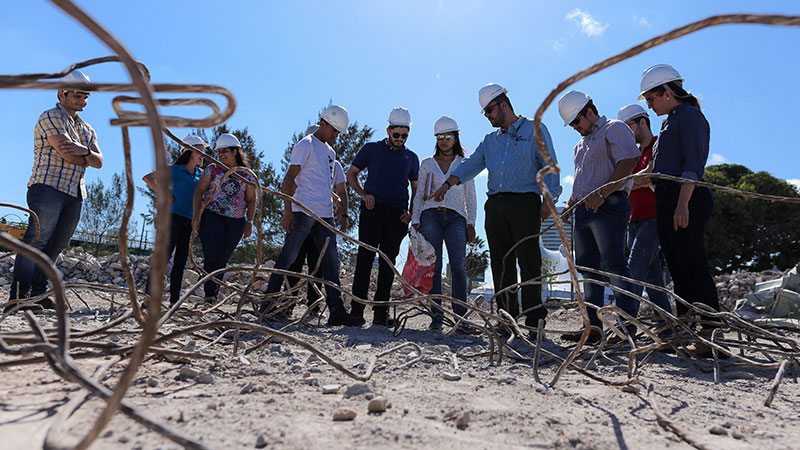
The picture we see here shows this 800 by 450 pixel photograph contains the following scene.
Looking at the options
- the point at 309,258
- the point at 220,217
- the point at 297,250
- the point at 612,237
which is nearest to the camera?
the point at 612,237

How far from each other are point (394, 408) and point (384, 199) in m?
2.75

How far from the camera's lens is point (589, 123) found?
9.94ft

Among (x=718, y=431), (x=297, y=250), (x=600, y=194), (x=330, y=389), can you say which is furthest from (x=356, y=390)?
(x=297, y=250)

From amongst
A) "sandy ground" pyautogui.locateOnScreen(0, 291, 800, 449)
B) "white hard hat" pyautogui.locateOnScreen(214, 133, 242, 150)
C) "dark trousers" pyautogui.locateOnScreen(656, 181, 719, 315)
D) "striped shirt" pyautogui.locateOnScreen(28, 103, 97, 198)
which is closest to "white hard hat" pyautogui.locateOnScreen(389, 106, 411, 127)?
"white hard hat" pyautogui.locateOnScreen(214, 133, 242, 150)

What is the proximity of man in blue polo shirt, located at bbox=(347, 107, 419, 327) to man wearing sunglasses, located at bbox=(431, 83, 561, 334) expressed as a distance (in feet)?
1.36

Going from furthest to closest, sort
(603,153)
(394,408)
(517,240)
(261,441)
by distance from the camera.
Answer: (517,240) < (603,153) < (394,408) < (261,441)

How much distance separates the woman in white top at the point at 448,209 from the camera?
3.63 metres

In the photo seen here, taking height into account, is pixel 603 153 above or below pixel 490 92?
below

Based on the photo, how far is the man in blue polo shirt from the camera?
3.68 meters

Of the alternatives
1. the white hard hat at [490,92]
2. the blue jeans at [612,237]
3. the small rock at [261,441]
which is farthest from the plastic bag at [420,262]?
the small rock at [261,441]

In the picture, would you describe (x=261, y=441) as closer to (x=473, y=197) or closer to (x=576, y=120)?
(x=576, y=120)

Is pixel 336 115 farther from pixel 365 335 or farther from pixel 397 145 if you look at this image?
pixel 365 335

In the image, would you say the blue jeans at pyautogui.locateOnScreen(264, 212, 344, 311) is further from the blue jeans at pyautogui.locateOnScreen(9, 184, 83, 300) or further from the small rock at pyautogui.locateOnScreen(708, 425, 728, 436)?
the small rock at pyautogui.locateOnScreen(708, 425, 728, 436)

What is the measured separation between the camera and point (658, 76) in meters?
2.72
